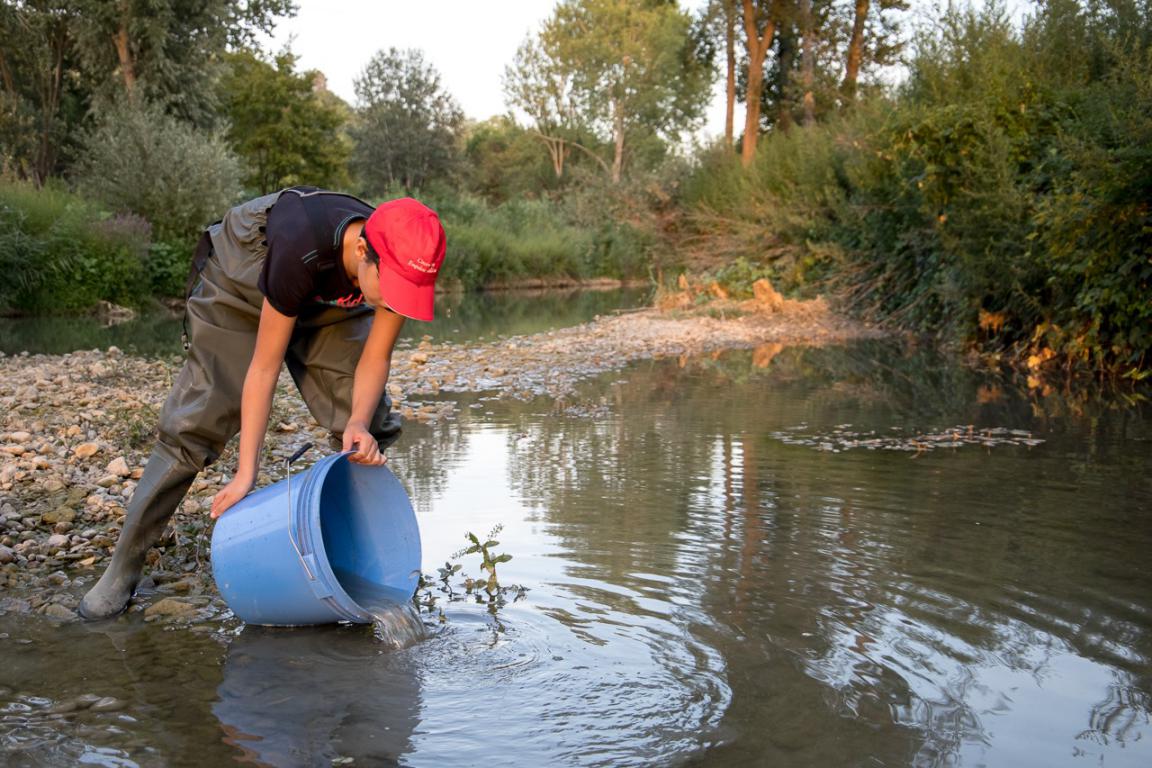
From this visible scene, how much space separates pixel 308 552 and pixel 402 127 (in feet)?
135

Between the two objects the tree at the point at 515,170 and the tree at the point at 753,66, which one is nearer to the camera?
the tree at the point at 753,66

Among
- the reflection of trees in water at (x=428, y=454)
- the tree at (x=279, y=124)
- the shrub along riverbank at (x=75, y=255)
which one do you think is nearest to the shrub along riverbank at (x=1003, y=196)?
the reflection of trees in water at (x=428, y=454)

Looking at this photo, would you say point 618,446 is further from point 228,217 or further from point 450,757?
point 450,757

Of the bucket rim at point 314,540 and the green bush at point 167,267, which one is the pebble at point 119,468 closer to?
the bucket rim at point 314,540

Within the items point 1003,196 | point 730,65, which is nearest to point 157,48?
point 730,65

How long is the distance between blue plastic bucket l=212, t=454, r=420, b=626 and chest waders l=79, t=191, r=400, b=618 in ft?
1.11

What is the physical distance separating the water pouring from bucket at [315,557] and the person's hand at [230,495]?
3 cm

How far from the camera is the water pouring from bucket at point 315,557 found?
3307mm

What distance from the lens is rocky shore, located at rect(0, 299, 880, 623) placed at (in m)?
4.14

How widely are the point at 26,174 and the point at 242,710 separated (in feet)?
95.1

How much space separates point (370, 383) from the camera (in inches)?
143

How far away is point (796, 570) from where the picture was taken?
422cm

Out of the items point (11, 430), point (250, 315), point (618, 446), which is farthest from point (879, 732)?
point (11, 430)

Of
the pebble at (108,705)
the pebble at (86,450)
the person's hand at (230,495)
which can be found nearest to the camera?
the pebble at (108,705)
